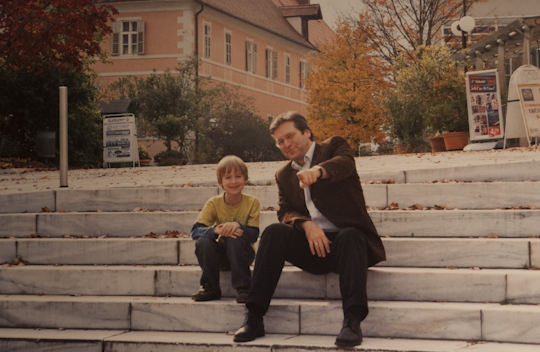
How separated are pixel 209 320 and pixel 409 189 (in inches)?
95.1

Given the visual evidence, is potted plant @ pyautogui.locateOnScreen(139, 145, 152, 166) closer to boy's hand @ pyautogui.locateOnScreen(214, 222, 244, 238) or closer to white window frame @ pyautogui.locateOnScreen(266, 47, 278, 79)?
white window frame @ pyautogui.locateOnScreen(266, 47, 278, 79)

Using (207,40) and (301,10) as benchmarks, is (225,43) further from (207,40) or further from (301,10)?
(301,10)

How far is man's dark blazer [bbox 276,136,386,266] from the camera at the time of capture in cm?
466

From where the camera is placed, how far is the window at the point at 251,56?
35062 mm

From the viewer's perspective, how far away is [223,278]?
17.0ft

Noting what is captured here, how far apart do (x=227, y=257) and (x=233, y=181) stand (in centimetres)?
55

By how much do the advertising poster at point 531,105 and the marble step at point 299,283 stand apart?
9.45m

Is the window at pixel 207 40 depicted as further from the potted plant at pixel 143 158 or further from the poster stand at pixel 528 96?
the poster stand at pixel 528 96

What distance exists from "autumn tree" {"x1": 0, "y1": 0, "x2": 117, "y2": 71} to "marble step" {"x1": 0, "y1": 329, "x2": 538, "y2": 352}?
38.6ft

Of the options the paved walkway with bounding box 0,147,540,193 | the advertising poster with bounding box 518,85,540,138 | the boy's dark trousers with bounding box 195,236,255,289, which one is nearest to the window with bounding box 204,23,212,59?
the paved walkway with bounding box 0,147,540,193

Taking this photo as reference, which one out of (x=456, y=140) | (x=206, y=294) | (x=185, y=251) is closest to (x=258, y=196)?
(x=185, y=251)

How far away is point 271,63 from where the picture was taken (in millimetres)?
37438

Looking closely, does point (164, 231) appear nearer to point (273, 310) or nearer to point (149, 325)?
point (149, 325)

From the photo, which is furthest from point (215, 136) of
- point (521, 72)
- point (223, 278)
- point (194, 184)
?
point (223, 278)
